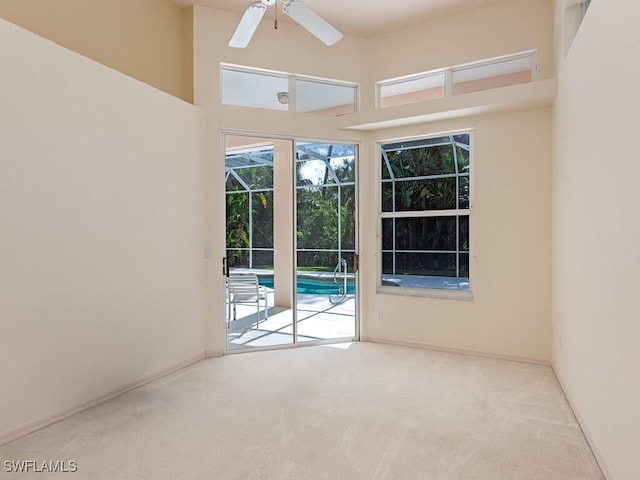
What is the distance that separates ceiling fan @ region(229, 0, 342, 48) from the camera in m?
2.66

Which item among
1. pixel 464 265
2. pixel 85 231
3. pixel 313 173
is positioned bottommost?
pixel 464 265

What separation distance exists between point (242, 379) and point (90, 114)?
91.2 inches

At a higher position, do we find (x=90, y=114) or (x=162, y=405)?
(x=90, y=114)

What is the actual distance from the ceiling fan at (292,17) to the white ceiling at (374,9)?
42.9 inches

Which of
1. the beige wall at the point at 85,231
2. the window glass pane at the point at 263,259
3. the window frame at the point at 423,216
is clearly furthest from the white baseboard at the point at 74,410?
the window frame at the point at 423,216

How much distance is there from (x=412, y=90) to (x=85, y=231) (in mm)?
3377

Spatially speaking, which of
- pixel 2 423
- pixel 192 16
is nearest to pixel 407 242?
pixel 192 16

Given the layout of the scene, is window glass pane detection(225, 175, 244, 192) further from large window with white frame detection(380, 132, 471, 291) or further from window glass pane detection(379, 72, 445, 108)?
window glass pane detection(379, 72, 445, 108)

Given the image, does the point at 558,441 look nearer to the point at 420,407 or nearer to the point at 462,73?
the point at 420,407

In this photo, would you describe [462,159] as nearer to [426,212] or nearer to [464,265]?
[426,212]

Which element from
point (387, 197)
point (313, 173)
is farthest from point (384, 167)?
point (313, 173)

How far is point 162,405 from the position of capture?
2.92 m

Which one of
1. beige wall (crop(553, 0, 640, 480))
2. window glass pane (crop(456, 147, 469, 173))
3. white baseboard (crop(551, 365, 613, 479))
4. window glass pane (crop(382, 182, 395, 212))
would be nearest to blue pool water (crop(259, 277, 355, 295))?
window glass pane (crop(382, 182, 395, 212))

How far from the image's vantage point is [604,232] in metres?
2.07
